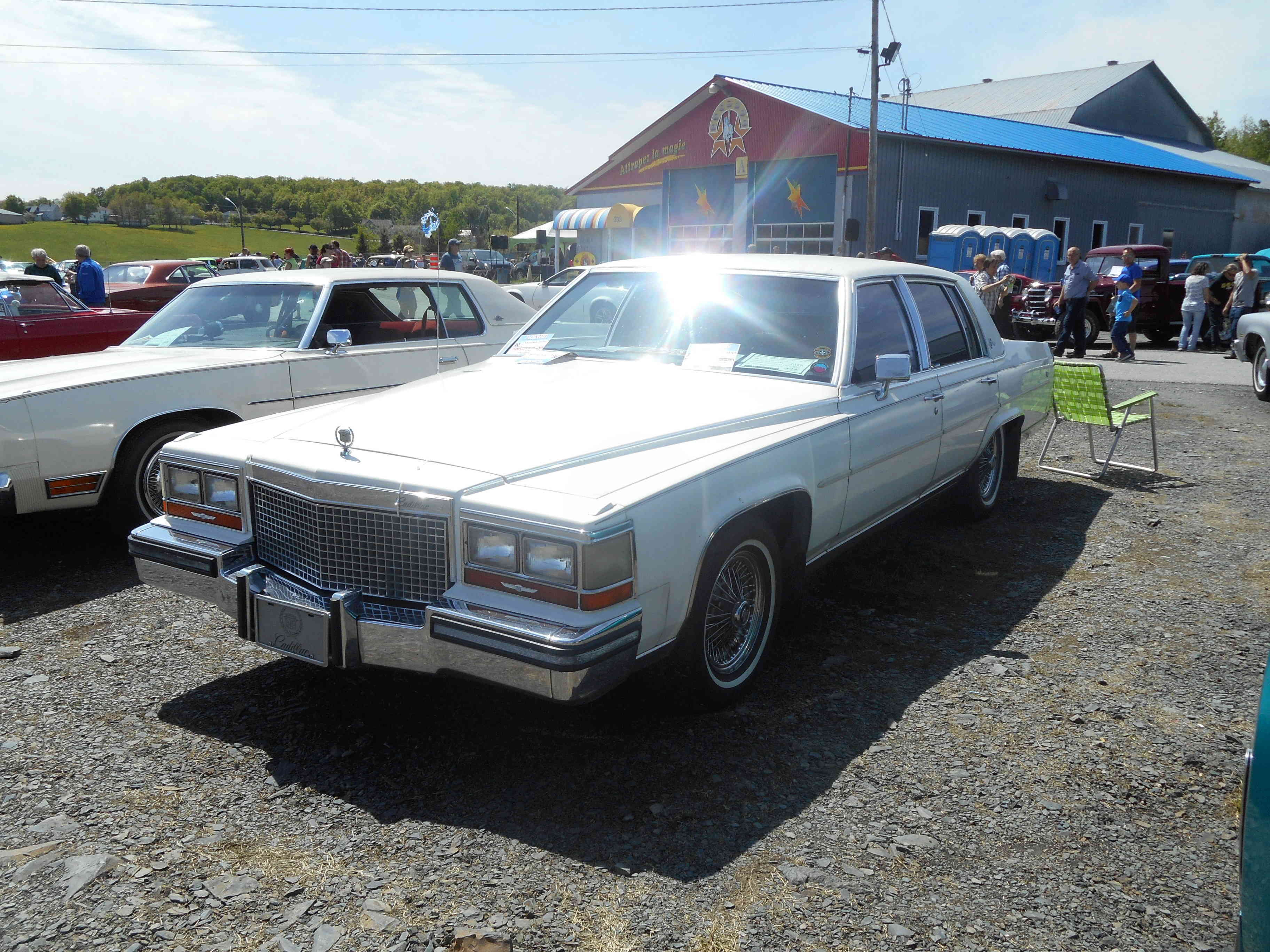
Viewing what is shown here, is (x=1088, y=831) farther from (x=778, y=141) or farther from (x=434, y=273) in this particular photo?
(x=778, y=141)

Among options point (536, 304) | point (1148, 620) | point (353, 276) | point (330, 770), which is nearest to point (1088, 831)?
point (1148, 620)

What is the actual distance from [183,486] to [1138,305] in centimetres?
1751

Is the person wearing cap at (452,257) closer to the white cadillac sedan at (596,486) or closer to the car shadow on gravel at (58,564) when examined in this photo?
the car shadow on gravel at (58,564)

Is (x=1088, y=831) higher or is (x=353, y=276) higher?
(x=353, y=276)

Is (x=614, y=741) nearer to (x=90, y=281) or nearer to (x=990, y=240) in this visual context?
(x=90, y=281)

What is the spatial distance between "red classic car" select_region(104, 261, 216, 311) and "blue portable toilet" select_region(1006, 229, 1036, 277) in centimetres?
→ 1873

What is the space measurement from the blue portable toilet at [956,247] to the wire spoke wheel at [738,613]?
842 inches

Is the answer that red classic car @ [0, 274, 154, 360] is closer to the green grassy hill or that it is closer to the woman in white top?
the woman in white top

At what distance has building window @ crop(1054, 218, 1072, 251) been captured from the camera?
31812 millimetres

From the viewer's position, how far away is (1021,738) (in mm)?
3418

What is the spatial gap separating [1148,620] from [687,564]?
9.12 feet

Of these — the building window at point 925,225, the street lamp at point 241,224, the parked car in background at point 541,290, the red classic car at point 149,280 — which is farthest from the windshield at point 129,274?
the street lamp at point 241,224

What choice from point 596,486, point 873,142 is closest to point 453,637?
point 596,486

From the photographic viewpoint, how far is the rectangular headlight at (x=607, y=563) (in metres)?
2.74
